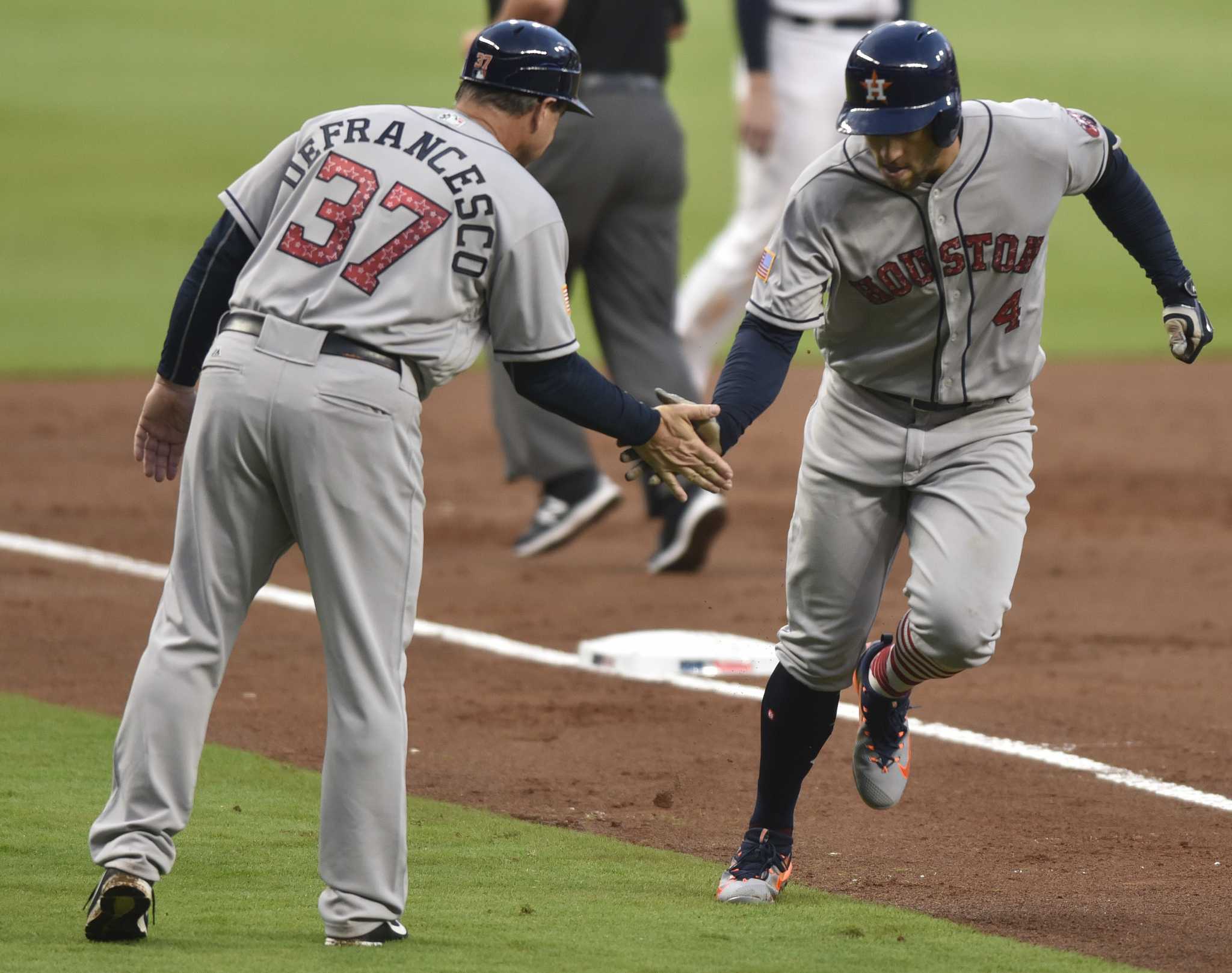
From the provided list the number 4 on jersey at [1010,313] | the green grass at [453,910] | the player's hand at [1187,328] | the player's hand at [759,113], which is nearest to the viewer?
the green grass at [453,910]

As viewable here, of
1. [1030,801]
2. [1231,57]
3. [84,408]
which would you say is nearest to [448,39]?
[1231,57]

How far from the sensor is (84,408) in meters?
13.1

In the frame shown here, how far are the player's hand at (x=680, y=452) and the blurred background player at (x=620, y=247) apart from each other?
413 centimetres

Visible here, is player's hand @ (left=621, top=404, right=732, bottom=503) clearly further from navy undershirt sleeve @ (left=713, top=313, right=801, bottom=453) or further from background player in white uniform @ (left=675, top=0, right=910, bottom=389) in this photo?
background player in white uniform @ (left=675, top=0, right=910, bottom=389)

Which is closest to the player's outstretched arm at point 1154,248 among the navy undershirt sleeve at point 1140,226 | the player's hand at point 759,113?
the navy undershirt sleeve at point 1140,226

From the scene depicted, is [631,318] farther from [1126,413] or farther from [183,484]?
[1126,413]

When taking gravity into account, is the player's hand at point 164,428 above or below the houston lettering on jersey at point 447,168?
below

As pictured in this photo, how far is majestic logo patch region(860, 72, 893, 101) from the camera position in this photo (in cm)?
452

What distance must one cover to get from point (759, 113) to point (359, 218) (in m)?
6.55

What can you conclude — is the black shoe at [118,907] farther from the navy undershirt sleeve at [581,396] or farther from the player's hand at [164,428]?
the navy undershirt sleeve at [581,396]

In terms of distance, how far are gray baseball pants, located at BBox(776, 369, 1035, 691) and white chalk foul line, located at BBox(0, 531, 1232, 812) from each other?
1.18 metres

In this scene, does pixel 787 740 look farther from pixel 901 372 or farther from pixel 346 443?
pixel 346 443

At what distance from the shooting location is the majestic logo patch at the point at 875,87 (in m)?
4.52

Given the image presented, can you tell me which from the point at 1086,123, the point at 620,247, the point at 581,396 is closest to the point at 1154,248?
the point at 1086,123
